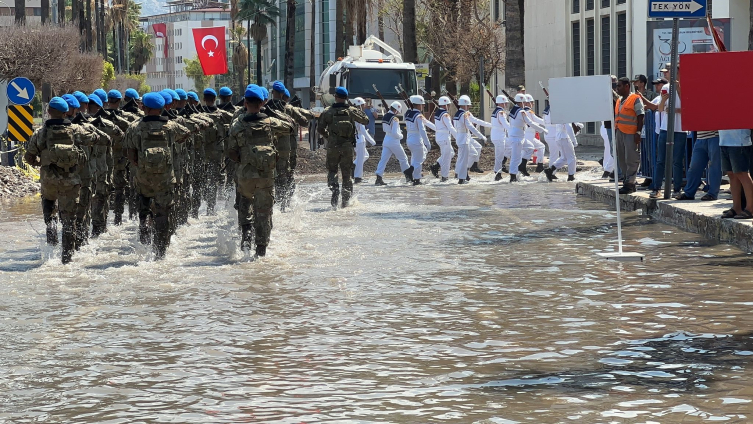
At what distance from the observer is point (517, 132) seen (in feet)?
77.7

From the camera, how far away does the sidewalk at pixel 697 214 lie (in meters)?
12.4

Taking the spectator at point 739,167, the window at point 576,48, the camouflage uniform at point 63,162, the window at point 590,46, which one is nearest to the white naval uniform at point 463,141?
the spectator at point 739,167

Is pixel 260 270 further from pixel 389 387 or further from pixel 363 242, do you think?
pixel 389 387

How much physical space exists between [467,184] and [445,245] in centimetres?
1035

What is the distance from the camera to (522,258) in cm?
1190

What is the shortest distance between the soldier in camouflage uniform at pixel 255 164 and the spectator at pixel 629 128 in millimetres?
6692

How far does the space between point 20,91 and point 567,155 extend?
11.3m

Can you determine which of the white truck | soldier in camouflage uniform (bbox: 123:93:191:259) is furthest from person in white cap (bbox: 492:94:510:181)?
soldier in camouflage uniform (bbox: 123:93:191:259)

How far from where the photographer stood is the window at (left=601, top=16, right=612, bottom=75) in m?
36.5

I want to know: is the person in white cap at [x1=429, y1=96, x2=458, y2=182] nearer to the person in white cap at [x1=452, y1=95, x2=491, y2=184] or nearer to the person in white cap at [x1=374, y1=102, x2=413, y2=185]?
the person in white cap at [x1=452, y1=95, x2=491, y2=184]

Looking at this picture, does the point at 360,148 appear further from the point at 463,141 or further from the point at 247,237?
the point at 247,237

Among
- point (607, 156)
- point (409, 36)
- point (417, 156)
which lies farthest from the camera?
point (409, 36)

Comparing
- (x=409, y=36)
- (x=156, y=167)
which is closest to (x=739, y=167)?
(x=156, y=167)

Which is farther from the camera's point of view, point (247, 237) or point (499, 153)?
point (499, 153)
